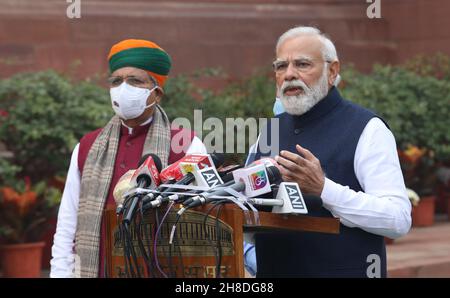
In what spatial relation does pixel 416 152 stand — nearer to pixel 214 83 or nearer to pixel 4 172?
pixel 214 83

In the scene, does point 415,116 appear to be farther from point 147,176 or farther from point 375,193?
point 147,176

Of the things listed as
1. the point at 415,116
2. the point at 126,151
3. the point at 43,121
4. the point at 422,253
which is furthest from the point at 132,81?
the point at 415,116

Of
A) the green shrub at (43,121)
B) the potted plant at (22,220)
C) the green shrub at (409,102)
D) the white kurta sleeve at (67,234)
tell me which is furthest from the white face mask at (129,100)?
the green shrub at (409,102)

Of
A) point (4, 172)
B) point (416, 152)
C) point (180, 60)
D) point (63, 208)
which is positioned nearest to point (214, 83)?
point (180, 60)

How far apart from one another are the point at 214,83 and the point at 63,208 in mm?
7870

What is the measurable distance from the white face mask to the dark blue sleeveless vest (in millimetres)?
979

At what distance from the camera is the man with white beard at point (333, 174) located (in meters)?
3.62

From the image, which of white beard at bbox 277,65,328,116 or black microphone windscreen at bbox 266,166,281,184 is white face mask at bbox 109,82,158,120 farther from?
black microphone windscreen at bbox 266,166,281,184

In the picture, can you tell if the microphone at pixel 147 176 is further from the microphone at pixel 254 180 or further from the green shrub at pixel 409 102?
the green shrub at pixel 409 102

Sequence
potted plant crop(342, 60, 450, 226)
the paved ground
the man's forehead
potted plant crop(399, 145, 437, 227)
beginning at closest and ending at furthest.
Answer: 1. the man's forehead
2. the paved ground
3. potted plant crop(342, 60, 450, 226)
4. potted plant crop(399, 145, 437, 227)

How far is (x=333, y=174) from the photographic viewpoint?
3.82 meters

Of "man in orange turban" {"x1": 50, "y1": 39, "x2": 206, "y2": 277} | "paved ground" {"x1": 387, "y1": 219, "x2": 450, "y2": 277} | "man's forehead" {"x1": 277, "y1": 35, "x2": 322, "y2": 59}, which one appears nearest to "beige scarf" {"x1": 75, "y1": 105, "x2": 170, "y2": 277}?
"man in orange turban" {"x1": 50, "y1": 39, "x2": 206, "y2": 277}

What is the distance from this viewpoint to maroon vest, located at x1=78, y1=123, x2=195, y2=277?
4552 millimetres
